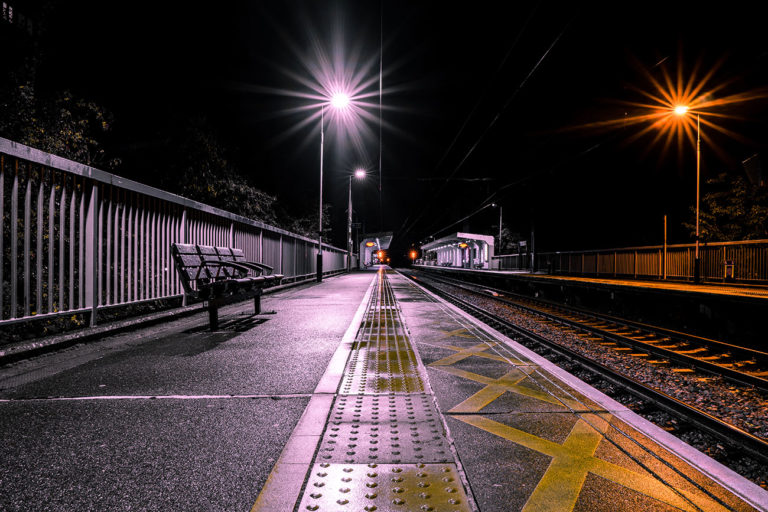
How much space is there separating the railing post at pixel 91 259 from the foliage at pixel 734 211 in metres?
26.8

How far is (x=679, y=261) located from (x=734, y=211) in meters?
9.39

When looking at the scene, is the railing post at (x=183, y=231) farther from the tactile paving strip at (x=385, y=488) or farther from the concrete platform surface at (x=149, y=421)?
the tactile paving strip at (x=385, y=488)


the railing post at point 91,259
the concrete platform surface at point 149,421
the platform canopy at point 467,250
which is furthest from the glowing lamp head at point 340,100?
the platform canopy at point 467,250

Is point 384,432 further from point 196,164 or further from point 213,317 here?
point 196,164

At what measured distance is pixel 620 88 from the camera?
11680 mm

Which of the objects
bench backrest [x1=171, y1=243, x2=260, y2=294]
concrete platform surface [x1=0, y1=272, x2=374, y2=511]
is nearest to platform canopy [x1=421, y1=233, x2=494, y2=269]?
bench backrest [x1=171, y1=243, x2=260, y2=294]

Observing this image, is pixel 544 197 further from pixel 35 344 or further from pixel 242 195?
pixel 35 344

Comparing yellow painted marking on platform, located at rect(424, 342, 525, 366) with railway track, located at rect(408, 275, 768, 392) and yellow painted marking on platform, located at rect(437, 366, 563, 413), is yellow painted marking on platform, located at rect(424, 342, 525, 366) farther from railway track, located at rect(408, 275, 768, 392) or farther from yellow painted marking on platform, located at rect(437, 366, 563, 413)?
railway track, located at rect(408, 275, 768, 392)

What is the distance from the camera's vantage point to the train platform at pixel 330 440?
1786 millimetres

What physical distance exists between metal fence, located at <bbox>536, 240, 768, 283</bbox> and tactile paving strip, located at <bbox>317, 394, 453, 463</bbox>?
55.0ft

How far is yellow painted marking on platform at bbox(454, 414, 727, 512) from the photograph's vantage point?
177 cm

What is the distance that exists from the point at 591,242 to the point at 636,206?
6.36 metres

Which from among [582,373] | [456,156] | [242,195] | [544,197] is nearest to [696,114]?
[456,156]

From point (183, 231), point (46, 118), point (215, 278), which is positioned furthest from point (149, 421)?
point (46, 118)
